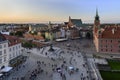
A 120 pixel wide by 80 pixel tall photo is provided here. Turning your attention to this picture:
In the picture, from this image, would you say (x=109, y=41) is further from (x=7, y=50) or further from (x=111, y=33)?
(x=7, y=50)

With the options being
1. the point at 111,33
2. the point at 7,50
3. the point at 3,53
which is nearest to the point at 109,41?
the point at 111,33

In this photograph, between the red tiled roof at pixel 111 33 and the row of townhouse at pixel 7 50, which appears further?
the red tiled roof at pixel 111 33

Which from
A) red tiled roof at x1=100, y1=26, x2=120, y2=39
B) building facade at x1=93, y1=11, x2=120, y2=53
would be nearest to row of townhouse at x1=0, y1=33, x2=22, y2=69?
building facade at x1=93, y1=11, x2=120, y2=53

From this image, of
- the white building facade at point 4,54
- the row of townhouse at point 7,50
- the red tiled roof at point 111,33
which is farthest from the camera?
the red tiled roof at point 111,33

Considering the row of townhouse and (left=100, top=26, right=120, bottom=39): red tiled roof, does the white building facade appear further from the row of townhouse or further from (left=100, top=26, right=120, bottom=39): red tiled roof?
(left=100, top=26, right=120, bottom=39): red tiled roof

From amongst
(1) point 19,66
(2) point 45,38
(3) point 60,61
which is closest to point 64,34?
(2) point 45,38

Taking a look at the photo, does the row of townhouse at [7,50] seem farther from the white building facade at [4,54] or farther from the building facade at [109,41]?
the building facade at [109,41]

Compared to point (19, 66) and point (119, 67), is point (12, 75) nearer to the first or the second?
point (19, 66)

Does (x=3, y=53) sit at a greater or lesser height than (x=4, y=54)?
greater

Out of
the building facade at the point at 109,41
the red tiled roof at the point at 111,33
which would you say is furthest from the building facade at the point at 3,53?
the red tiled roof at the point at 111,33

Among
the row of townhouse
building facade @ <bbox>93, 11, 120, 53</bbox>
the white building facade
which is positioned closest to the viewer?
the white building facade

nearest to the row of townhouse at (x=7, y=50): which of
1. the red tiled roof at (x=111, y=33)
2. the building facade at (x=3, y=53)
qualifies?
the building facade at (x=3, y=53)

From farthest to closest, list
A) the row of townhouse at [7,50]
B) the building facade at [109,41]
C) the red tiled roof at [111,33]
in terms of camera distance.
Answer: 1. the red tiled roof at [111,33]
2. the building facade at [109,41]
3. the row of townhouse at [7,50]
